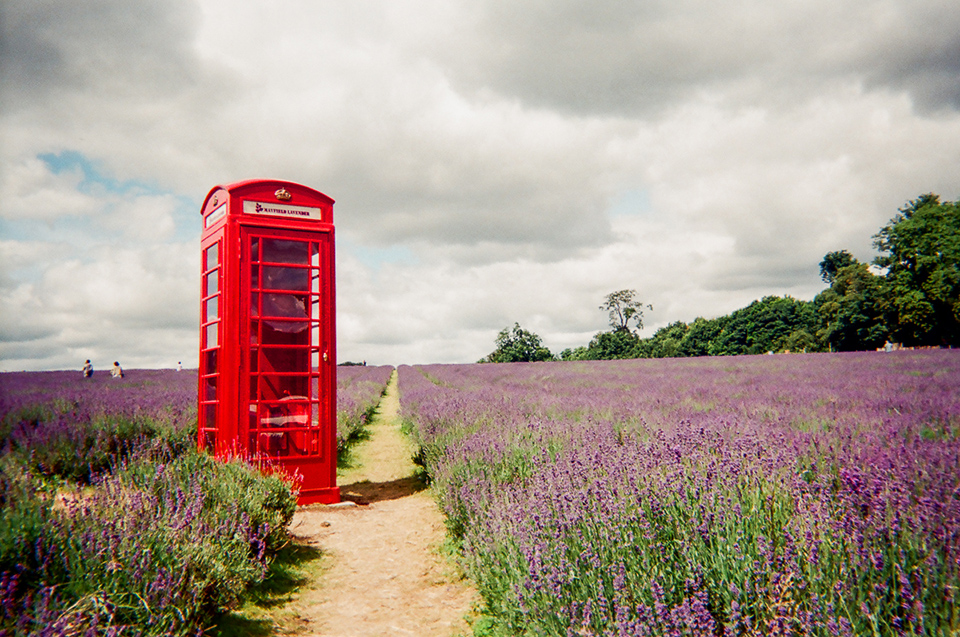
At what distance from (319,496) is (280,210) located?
9.78 ft

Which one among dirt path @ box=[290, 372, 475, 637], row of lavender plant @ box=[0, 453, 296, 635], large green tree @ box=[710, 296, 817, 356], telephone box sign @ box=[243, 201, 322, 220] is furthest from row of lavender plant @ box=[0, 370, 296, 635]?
large green tree @ box=[710, 296, 817, 356]

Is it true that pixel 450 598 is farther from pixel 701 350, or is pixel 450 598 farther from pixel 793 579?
pixel 701 350

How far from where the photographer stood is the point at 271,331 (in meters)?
5.55

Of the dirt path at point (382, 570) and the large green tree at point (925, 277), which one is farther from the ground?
the large green tree at point (925, 277)

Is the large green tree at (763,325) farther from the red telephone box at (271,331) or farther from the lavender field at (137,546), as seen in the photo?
the lavender field at (137,546)

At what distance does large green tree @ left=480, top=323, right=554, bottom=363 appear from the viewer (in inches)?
2559

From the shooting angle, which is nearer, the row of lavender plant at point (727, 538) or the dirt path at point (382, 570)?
the row of lavender plant at point (727, 538)

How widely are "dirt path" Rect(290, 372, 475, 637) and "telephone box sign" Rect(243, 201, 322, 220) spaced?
2989 millimetres

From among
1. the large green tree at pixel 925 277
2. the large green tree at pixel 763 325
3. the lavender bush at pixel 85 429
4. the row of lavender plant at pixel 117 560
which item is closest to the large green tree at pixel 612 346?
the large green tree at pixel 763 325

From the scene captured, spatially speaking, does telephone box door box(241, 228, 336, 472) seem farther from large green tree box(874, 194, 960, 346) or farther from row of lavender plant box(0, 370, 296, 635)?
large green tree box(874, 194, 960, 346)

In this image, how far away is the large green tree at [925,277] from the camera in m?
32.0

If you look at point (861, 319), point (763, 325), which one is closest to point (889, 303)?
point (861, 319)

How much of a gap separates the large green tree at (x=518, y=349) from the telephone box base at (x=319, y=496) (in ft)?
192

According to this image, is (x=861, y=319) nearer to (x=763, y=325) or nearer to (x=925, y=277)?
(x=925, y=277)
